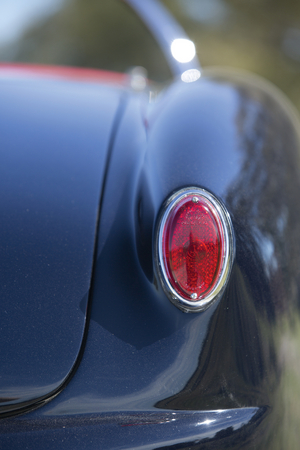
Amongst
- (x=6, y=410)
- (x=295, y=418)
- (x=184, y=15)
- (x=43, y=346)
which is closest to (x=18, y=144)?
(x=43, y=346)

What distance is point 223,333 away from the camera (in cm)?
93

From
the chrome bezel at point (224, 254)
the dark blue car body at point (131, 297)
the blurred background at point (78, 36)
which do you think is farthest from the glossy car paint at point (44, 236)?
the blurred background at point (78, 36)

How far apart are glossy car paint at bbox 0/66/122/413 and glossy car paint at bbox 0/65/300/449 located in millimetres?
35

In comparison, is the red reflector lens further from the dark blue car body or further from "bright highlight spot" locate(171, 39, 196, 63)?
"bright highlight spot" locate(171, 39, 196, 63)

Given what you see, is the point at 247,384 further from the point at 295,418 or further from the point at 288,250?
the point at 288,250

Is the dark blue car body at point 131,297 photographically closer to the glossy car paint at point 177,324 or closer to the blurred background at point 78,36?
the glossy car paint at point 177,324

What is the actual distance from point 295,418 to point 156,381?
40cm

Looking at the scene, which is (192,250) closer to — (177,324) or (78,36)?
(177,324)

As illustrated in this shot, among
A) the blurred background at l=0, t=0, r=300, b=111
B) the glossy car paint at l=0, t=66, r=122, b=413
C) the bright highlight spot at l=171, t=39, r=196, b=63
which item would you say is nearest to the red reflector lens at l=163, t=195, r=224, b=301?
the glossy car paint at l=0, t=66, r=122, b=413

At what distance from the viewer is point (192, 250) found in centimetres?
91

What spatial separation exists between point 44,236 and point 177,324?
0.36 m

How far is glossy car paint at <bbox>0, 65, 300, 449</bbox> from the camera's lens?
86cm

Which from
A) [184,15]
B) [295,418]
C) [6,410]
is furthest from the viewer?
[184,15]

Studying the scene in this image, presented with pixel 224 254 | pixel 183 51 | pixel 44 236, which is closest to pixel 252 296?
pixel 224 254
